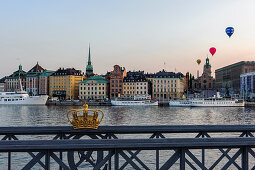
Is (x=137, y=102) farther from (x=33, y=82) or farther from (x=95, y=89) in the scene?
(x=33, y=82)

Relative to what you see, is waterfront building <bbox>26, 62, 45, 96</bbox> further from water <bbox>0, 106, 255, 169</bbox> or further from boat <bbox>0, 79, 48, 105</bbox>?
water <bbox>0, 106, 255, 169</bbox>

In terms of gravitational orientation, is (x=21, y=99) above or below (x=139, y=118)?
above

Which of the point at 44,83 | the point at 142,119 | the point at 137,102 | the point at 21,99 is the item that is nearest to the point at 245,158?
the point at 142,119

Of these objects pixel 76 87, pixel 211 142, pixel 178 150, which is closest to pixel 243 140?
pixel 211 142

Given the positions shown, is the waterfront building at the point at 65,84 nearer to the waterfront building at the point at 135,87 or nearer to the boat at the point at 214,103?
the waterfront building at the point at 135,87

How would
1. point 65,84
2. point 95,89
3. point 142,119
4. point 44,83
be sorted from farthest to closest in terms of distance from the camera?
point 44,83
point 65,84
point 95,89
point 142,119

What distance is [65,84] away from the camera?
17500 cm

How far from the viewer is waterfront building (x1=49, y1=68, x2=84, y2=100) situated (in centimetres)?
17488

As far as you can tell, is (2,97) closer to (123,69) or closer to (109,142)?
(123,69)

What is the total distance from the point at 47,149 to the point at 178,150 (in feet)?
10.2

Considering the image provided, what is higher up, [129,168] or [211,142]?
[211,142]

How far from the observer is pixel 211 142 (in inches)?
292

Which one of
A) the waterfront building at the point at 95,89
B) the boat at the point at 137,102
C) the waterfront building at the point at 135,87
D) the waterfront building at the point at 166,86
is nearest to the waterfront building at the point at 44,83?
the waterfront building at the point at 95,89

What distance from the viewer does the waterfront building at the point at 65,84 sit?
175 m
